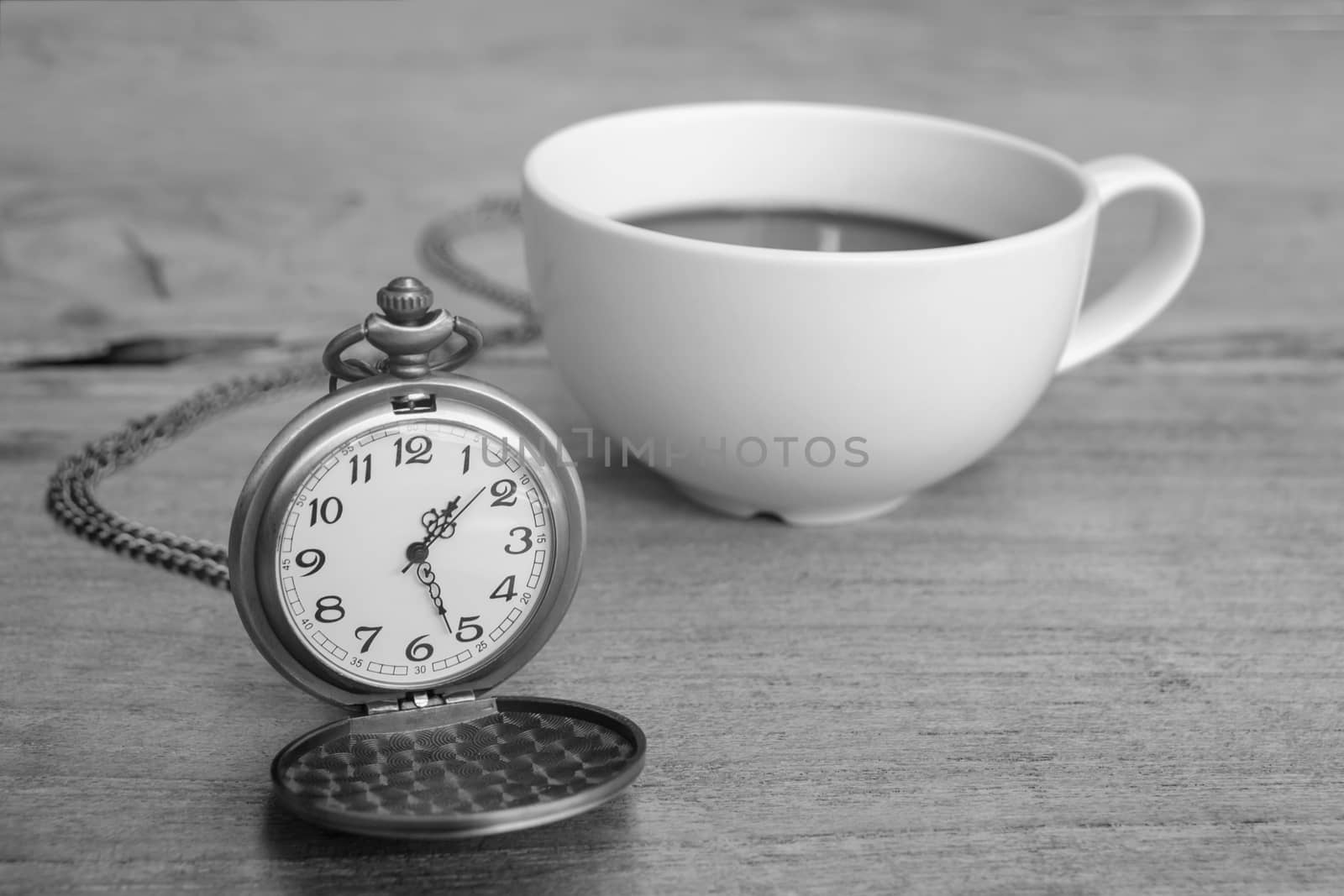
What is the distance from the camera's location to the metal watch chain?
72 cm

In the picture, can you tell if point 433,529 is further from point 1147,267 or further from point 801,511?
point 1147,267

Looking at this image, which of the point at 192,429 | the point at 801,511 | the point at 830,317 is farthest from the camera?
the point at 192,429

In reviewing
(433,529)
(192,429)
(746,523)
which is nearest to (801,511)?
(746,523)

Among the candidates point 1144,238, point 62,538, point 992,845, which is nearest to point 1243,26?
point 1144,238

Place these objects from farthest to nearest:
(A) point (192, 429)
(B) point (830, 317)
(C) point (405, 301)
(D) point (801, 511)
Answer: (A) point (192, 429) < (D) point (801, 511) < (B) point (830, 317) < (C) point (405, 301)

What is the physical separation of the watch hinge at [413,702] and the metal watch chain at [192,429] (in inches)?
5.8

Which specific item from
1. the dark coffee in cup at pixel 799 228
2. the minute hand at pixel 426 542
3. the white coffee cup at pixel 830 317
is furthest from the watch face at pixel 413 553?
the dark coffee in cup at pixel 799 228

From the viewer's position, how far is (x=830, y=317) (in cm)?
67

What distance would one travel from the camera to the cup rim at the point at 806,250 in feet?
2.16

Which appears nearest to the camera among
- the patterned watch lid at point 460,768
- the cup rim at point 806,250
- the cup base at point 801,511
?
the patterned watch lid at point 460,768

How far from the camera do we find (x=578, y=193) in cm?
83

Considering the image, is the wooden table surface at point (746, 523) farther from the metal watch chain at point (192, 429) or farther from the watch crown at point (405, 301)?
the watch crown at point (405, 301)

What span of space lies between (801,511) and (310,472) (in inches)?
13.4

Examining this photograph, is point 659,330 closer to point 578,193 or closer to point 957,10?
point 578,193
